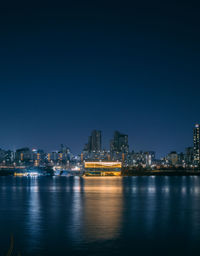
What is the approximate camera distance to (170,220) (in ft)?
109

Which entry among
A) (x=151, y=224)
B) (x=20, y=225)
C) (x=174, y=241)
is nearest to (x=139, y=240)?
(x=174, y=241)

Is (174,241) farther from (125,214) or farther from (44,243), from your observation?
(125,214)

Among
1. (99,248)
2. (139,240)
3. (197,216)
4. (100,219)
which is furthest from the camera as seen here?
(197,216)

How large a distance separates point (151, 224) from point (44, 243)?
11.1 metres

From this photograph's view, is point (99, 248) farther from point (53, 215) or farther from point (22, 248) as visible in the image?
point (53, 215)

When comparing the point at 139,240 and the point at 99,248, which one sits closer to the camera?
the point at 99,248

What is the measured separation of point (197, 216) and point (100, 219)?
9.34 meters

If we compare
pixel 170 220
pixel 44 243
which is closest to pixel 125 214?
pixel 170 220

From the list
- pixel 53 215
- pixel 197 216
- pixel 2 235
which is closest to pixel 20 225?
pixel 2 235

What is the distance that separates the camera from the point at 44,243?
2209 centimetres

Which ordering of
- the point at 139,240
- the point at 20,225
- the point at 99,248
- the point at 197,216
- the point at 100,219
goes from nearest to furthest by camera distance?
1. the point at 99,248
2. the point at 139,240
3. the point at 20,225
4. the point at 100,219
5. the point at 197,216

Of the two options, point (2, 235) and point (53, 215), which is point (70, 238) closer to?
point (2, 235)

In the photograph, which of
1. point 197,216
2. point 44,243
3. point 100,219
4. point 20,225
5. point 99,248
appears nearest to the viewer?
point 99,248

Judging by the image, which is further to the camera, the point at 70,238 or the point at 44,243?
the point at 70,238
